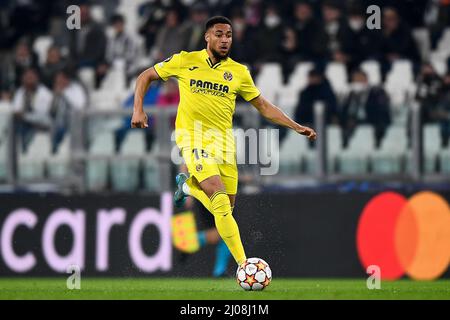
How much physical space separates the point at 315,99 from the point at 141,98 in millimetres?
4969

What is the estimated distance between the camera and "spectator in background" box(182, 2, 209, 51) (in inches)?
690

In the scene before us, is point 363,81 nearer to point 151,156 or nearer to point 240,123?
point 240,123

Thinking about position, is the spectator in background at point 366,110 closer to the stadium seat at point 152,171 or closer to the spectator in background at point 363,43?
the spectator in background at point 363,43

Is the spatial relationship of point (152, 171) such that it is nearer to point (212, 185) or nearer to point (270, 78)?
point (270, 78)

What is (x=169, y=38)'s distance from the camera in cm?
1808

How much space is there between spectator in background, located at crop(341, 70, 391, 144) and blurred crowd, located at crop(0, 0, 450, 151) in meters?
0.01

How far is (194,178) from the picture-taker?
11578 millimetres

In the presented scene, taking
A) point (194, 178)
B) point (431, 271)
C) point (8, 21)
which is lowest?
point (431, 271)

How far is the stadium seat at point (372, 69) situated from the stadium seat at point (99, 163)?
3787 mm
